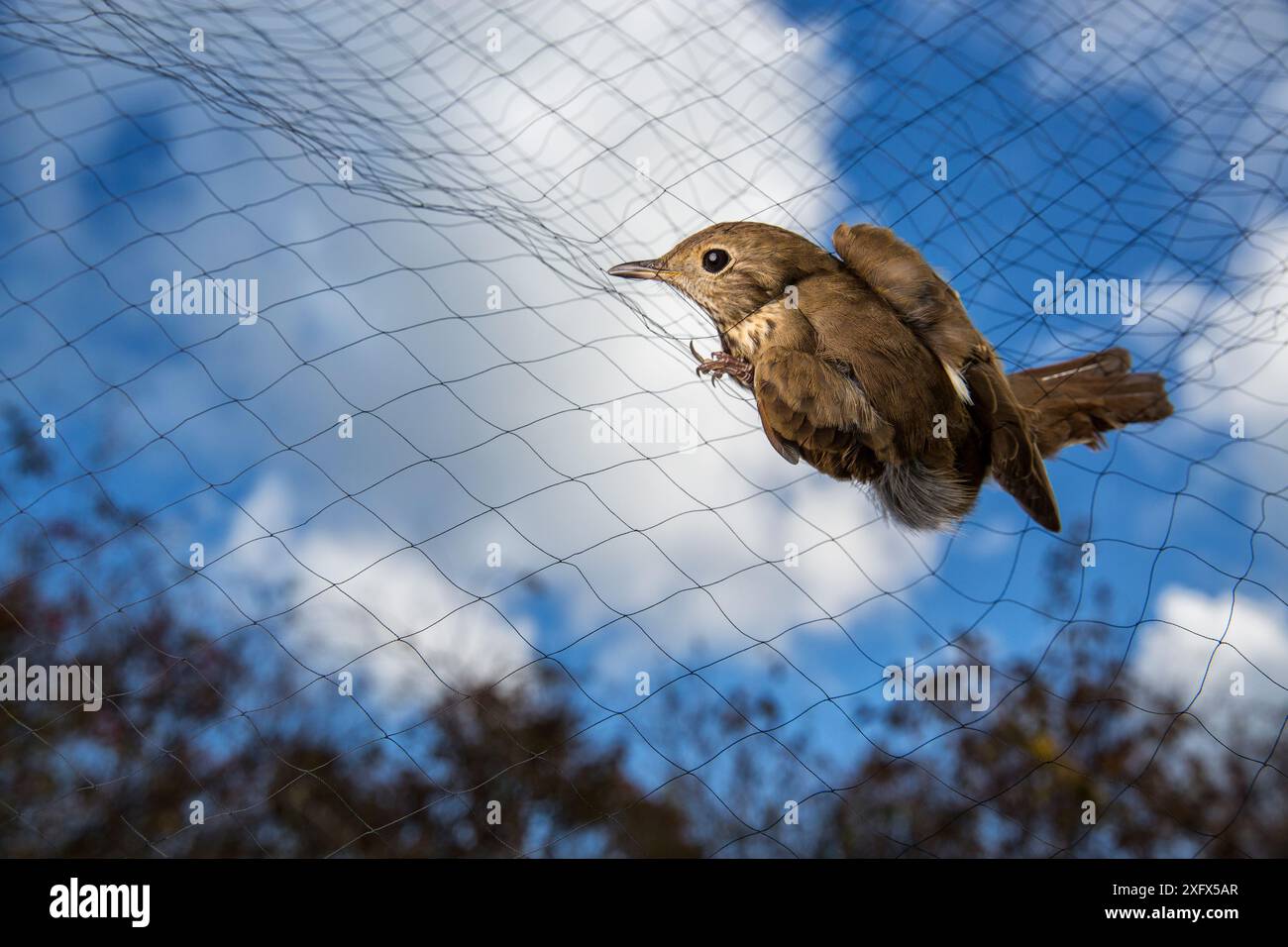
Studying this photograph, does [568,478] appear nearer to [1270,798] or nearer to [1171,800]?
[1171,800]

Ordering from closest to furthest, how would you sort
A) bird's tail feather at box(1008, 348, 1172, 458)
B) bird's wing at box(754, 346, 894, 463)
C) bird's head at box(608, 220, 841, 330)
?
bird's wing at box(754, 346, 894, 463)
bird's head at box(608, 220, 841, 330)
bird's tail feather at box(1008, 348, 1172, 458)

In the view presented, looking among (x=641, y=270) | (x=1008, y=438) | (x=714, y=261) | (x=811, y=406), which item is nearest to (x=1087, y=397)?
(x=1008, y=438)

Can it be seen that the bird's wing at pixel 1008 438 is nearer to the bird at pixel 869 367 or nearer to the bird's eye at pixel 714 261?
the bird at pixel 869 367

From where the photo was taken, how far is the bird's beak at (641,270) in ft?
4.95

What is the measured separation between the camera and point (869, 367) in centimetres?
138

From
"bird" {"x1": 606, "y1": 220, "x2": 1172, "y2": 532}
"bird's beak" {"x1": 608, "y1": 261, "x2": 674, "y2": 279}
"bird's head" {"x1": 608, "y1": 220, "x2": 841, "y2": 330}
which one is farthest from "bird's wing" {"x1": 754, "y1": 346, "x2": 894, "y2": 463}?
"bird's beak" {"x1": 608, "y1": 261, "x2": 674, "y2": 279}

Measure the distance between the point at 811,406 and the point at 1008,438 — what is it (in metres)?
0.37

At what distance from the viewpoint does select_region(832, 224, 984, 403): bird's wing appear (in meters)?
1.44

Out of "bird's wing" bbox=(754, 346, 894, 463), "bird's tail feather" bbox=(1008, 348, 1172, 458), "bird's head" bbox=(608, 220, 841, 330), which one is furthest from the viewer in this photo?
"bird's tail feather" bbox=(1008, 348, 1172, 458)

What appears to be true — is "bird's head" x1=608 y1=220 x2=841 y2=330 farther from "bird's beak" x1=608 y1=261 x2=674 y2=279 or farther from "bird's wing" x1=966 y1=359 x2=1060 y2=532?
"bird's wing" x1=966 y1=359 x2=1060 y2=532

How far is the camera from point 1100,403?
158 centimetres

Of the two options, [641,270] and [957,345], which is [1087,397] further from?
[641,270]
